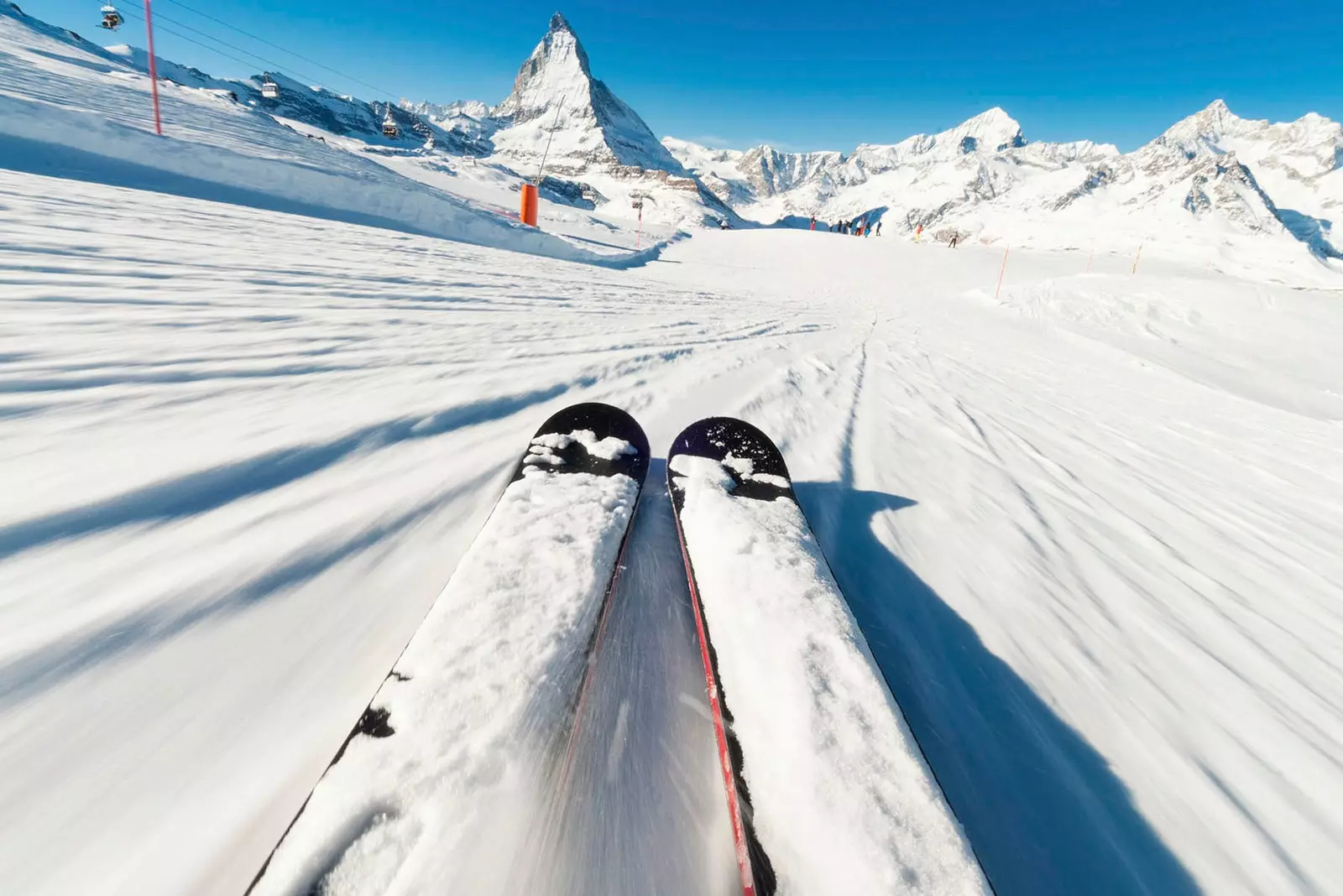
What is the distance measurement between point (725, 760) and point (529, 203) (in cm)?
1505

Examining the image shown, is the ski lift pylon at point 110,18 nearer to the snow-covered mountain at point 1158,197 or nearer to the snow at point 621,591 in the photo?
the snow at point 621,591

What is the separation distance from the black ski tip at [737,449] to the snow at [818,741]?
0.52 metres

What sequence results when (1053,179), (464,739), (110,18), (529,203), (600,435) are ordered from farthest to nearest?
(1053,179) → (110,18) → (529,203) → (600,435) → (464,739)

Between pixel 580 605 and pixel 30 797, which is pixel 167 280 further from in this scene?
pixel 580 605

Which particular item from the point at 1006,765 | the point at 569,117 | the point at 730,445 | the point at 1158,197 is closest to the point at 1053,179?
the point at 1158,197

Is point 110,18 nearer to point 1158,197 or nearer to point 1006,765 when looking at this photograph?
point 1006,765

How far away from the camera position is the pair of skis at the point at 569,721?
87cm

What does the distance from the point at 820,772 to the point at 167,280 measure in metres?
5.12

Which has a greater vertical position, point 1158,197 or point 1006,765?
point 1158,197

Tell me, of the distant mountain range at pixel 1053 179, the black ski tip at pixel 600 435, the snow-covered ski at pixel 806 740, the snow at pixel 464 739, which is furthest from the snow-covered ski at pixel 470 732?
the distant mountain range at pixel 1053 179

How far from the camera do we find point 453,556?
176 cm

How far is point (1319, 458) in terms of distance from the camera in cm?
483

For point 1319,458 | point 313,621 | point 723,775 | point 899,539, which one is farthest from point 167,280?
point 1319,458

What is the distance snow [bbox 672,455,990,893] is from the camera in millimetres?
918
